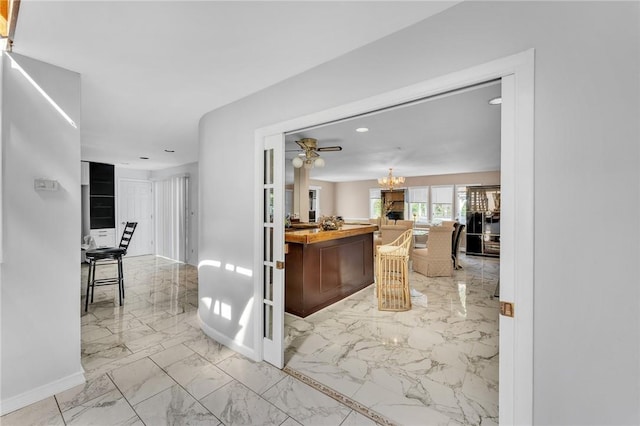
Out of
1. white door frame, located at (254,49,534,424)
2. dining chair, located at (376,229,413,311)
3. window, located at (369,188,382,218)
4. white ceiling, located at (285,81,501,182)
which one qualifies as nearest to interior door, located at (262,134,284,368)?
white ceiling, located at (285,81,501,182)

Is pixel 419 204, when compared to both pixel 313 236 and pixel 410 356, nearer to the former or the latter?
pixel 313 236

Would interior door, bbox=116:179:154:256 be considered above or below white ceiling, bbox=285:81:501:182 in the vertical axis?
below

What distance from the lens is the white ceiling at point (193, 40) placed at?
1.50 meters

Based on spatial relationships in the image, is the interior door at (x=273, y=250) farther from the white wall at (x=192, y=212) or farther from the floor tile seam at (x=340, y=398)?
the white wall at (x=192, y=212)

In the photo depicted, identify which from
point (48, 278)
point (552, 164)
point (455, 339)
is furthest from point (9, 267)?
point (455, 339)

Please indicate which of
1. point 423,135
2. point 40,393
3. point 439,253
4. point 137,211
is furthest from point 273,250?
point 137,211

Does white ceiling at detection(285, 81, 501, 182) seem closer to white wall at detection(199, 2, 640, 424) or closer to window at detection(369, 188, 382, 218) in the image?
white wall at detection(199, 2, 640, 424)

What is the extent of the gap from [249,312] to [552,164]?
2.47 metres

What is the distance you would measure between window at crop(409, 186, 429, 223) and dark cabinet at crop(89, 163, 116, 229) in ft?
28.1

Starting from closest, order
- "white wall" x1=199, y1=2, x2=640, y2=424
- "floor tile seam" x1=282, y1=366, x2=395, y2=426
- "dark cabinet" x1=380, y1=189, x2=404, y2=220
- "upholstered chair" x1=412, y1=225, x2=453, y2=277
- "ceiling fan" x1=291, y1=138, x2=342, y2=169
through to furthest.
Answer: "white wall" x1=199, y1=2, x2=640, y2=424 → "floor tile seam" x1=282, y1=366, x2=395, y2=426 → "ceiling fan" x1=291, y1=138, x2=342, y2=169 → "upholstered chair" x1=412, y1=225, x2=453, y2=277 → "dark cabinet" x1=380, y1=189, x2=404, y2=220

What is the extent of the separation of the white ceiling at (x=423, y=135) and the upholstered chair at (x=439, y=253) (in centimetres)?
152

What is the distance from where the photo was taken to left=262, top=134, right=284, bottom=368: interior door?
240 cm

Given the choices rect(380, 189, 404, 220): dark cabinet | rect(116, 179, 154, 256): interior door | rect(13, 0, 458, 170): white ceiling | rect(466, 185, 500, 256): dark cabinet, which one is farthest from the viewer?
rect(380, 189, 404, 220): dark cabinet

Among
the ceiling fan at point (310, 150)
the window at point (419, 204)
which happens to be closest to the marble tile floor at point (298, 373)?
the ceiling fan at point (310, 150)
